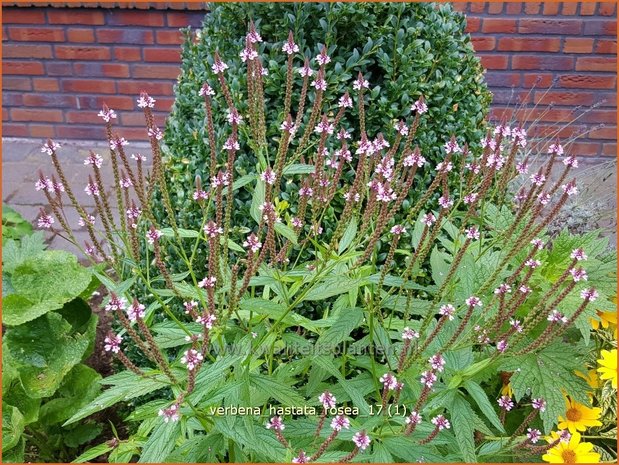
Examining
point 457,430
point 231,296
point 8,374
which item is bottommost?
point 8,374

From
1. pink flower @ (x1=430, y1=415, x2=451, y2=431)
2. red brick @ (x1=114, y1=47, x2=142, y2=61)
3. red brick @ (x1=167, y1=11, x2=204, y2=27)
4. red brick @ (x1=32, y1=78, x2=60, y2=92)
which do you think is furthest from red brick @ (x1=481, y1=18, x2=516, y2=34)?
pink flower @ (x1=430, y1=415, x2=451, y2=431)

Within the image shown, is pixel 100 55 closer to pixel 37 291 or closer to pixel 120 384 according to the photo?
pixel 37 291

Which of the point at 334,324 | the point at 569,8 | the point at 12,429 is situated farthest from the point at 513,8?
the point at 12,429

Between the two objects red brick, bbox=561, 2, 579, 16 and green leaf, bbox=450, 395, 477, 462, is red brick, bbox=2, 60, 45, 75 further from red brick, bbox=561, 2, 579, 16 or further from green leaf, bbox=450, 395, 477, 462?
green leaf, bbox=450, 395, 477, 462

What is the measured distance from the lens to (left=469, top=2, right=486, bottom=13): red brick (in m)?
5.00

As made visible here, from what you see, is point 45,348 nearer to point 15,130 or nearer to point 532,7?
point 15,130

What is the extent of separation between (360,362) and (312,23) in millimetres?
1118

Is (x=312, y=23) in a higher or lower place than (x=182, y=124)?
higher

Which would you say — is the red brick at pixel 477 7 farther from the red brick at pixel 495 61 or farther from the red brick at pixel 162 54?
the red brick at pixel 162 54

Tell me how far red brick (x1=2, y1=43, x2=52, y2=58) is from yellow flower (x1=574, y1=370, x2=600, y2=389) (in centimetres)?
493

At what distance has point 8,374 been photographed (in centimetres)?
247

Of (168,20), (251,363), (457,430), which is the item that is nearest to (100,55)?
(168,20)

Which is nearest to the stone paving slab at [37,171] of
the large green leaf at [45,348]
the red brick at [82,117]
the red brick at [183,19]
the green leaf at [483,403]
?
the red brick at [82,117]

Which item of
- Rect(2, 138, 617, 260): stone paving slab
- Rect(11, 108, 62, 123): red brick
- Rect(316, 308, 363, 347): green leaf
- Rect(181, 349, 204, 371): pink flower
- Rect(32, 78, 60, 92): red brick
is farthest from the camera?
Rect(11, 108, 62, 123): red brick
